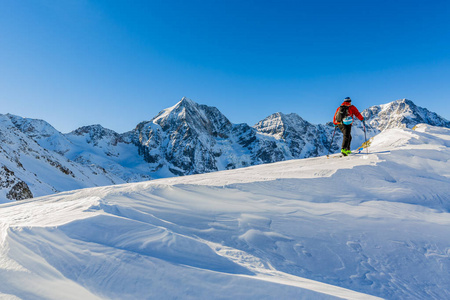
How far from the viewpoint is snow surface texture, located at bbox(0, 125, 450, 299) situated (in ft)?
7.12

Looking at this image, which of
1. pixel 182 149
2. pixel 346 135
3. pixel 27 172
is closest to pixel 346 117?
pixel 346 135

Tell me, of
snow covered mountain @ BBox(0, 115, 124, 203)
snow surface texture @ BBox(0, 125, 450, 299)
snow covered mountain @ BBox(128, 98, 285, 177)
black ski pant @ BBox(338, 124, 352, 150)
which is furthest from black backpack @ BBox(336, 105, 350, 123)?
snow covered mountain @ BBox(128, 98, 285, 177)

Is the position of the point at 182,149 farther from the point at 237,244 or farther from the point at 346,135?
the point at 237,244

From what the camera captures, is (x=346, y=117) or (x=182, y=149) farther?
(x=182, y=149)

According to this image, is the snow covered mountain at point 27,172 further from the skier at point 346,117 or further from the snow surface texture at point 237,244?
the skier at point 346,117

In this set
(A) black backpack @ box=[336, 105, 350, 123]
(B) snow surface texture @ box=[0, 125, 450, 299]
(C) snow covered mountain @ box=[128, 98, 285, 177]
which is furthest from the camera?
(C) snow covered mountain @ box=[128, 98, 285, 177]

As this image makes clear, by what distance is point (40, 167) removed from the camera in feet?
113

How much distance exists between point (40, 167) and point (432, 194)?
4489cm

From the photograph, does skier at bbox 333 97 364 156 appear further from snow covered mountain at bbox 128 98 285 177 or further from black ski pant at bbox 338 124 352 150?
snow covered mountain at bbox 128 98 285 177

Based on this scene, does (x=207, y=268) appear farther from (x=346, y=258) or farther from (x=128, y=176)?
(x=128, y=176)

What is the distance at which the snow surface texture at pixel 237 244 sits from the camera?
7.12 ft

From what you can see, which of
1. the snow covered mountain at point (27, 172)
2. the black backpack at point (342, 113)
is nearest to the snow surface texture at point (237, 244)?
the black backpack at point (342, 113)

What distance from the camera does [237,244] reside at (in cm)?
327

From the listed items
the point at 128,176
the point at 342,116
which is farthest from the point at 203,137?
the point at 342,116
